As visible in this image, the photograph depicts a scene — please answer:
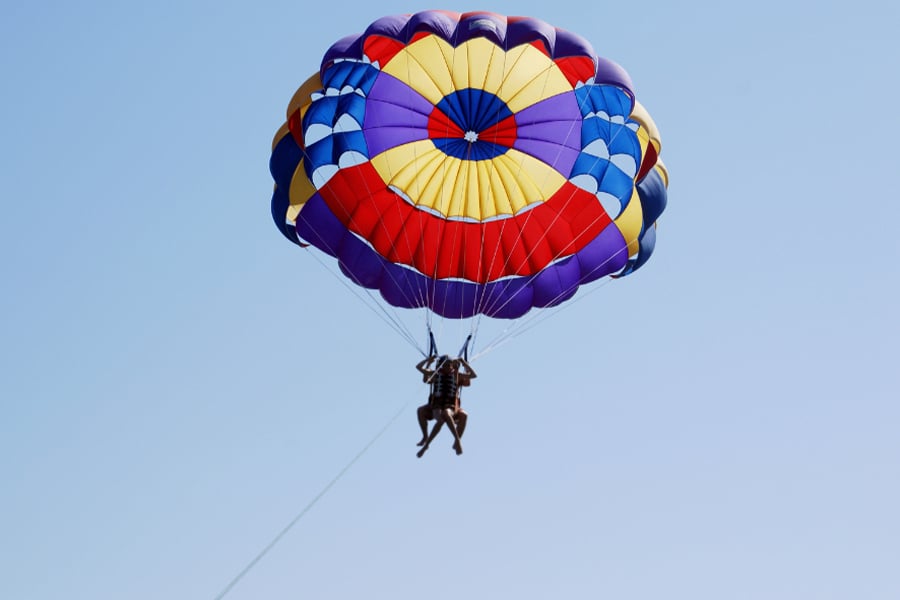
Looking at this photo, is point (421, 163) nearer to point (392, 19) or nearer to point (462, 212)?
point (462, 212)

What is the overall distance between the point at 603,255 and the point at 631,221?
0.64m

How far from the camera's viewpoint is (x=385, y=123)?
18.3 metres

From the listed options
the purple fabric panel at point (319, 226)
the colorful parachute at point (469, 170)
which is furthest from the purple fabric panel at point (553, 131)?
the purple fabric panel at point (319, 226)

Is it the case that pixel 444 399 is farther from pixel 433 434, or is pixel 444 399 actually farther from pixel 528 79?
pixel 528 79

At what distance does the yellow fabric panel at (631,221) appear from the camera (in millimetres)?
18562

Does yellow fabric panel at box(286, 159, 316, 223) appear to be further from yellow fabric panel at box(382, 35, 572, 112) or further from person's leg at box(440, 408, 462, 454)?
person's leg at box(440, 408, 462, 454)

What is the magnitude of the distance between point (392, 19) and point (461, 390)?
4.61 m

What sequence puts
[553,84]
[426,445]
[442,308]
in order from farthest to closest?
[442,308] < [553,84] < [426,445]

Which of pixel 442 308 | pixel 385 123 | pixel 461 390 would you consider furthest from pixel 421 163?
pixel 461 390

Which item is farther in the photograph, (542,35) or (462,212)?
(462,212)

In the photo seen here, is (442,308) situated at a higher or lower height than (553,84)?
lower

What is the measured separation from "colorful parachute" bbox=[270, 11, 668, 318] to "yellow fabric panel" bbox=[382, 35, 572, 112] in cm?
2

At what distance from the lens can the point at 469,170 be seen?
62.3 ft

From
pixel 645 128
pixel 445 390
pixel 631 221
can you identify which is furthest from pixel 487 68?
pixel 445 390
